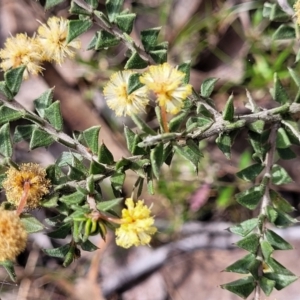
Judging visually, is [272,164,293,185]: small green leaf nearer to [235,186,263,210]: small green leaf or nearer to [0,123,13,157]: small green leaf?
[235,186,263,210]: small green leaf

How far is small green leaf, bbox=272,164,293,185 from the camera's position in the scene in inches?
67.0

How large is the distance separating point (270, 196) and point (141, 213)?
742mm

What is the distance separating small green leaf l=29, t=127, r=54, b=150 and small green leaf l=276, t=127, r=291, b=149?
0.80 m

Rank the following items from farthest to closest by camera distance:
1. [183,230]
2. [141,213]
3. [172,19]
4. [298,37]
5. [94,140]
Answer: [172,19], [183,230], [298,37], [94,140], [141,213]

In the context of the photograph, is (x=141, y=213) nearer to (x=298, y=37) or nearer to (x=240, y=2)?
(x=298, y=37)

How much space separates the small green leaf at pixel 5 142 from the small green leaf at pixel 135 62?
39 centimetres

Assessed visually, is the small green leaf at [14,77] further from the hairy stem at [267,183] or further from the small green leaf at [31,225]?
the hairy stem at [267,183]

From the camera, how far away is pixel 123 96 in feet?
4.20

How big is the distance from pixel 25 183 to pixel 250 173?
809 mm

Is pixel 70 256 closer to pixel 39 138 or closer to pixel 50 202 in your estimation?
pixel 50 202

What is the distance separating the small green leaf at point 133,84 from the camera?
1.26 meters

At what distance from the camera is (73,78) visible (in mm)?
2842

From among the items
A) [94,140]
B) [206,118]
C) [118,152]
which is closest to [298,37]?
[206,118]

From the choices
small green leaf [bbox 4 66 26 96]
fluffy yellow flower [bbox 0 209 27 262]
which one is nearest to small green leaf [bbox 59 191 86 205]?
fluffy yellow flower [bbox 0 209 27 262]
